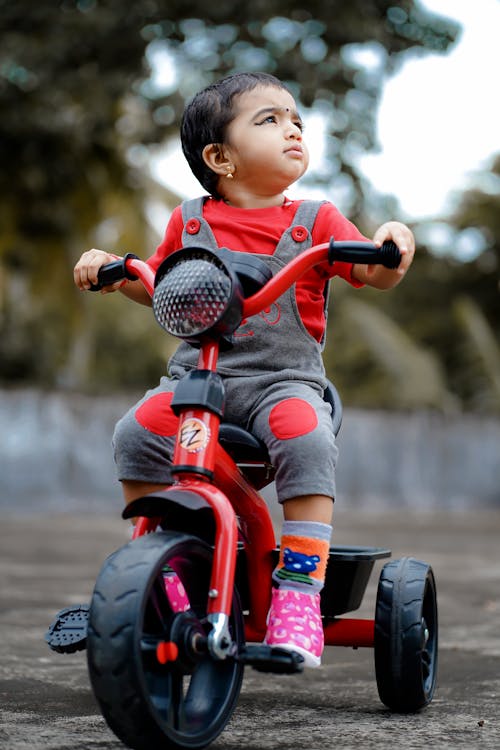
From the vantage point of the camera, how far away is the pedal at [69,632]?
2.47 meters

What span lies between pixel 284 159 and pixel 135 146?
518 inches

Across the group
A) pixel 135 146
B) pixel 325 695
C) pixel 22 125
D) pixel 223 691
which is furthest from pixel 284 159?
pixel 135 146

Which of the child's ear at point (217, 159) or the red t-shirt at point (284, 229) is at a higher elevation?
the child's ear at point (217, 159)

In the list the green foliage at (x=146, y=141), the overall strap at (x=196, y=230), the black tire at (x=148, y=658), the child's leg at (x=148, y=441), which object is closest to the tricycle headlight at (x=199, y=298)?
the child's leg at (x=148, y=441)

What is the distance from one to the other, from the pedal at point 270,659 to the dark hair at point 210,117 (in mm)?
1205

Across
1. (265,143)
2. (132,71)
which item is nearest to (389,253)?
(265,143)

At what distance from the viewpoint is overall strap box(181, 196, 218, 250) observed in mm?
2717

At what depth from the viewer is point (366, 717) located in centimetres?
272

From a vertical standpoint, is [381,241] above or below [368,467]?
below

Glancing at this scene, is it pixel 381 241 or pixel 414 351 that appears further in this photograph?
pixel 414 351

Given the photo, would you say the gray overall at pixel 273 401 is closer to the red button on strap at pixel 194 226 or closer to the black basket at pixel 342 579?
the red button on strap at pixel 194 226

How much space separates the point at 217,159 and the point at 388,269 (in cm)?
56

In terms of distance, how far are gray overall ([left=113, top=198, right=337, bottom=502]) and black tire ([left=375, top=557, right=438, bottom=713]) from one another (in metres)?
0.43

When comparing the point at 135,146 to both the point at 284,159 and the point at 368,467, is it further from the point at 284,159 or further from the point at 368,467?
the point at 284,159
